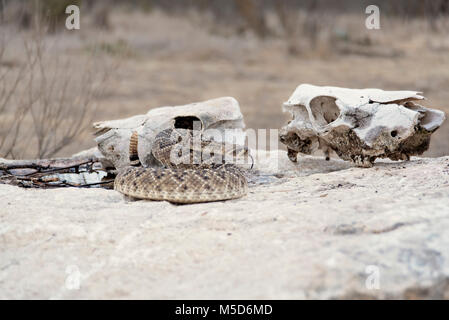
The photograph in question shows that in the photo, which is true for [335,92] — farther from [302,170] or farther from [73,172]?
[73,172]

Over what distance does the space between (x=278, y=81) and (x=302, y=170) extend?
→ 10916 millimetres

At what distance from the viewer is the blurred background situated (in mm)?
12398

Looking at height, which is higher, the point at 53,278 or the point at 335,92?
the point at 335,92

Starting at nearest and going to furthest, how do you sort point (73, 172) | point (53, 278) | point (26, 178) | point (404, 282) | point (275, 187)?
1. point (404, 282)
2. point (53, 278)
3. point (275, 187)
4. point (26, 178)
5. point (73, 172)

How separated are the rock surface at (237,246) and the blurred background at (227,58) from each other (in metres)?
5.14

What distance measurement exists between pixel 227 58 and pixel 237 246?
16.4 m

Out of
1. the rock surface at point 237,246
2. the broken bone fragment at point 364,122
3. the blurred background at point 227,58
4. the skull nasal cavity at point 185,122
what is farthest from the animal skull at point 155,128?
the blurred background at point 227,58

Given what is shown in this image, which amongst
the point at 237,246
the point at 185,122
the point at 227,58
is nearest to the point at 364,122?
the point at 185,122

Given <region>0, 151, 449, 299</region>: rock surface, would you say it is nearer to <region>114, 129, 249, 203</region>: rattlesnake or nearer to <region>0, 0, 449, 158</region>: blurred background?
<region>114, 129, 249, 203</region>: rattlesnake

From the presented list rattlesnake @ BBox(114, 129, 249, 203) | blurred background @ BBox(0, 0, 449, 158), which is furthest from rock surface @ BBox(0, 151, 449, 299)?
blurred background @ BBox(0, 0, 449, 158)

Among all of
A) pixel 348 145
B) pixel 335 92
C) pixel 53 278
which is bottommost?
pixel 53 278

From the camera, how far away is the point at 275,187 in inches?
191

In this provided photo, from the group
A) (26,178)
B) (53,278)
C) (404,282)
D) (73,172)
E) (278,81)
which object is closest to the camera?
(404,282)
